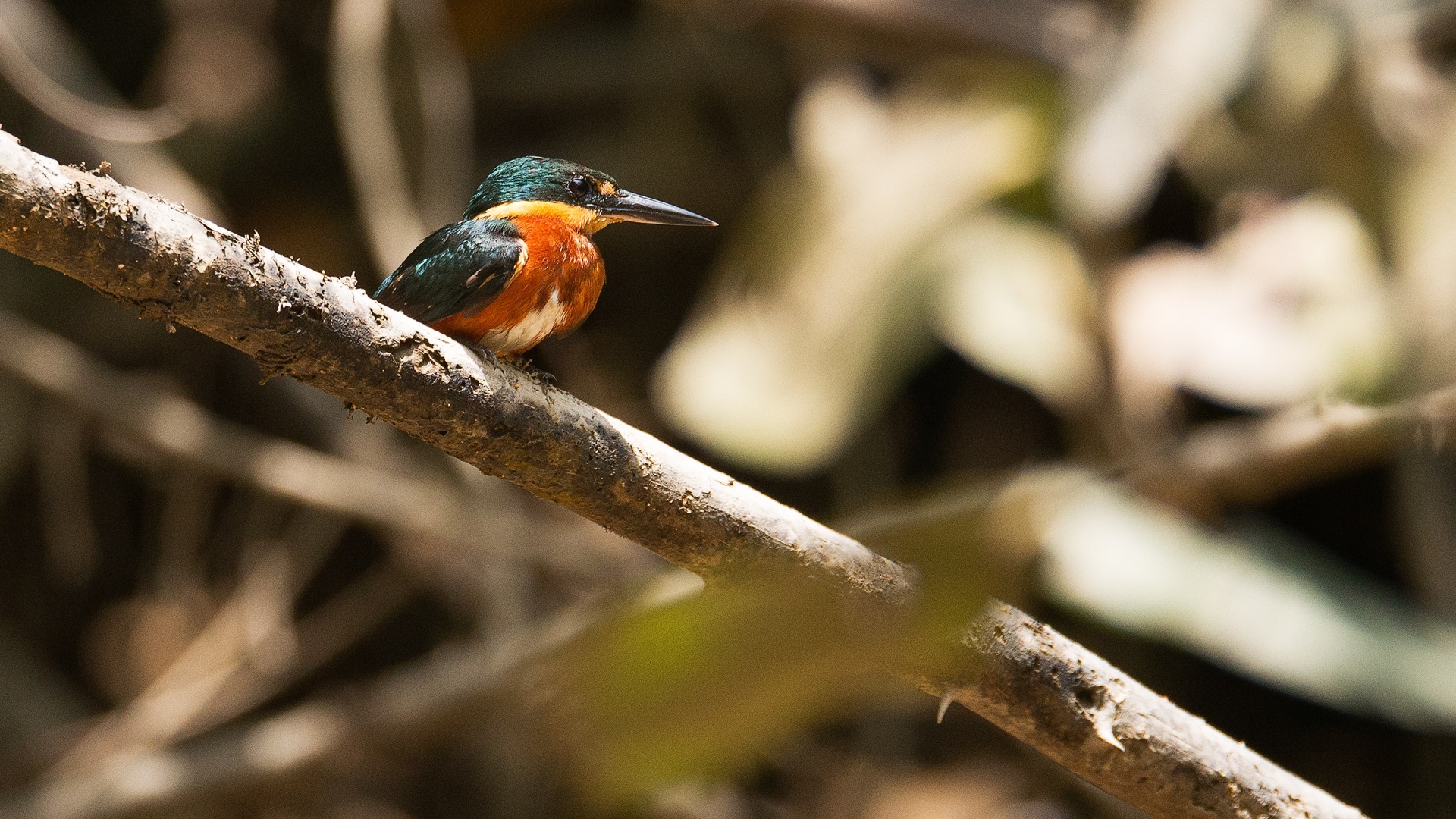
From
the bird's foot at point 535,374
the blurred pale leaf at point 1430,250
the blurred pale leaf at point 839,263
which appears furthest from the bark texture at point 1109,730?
the blurred pale leaf at point 1430,250

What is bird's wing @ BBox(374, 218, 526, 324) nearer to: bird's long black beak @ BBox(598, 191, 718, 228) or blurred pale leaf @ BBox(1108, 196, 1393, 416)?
bird's long black beak @ BBox(598, 191, 718, 228)

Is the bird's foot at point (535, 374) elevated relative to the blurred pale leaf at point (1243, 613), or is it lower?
lower

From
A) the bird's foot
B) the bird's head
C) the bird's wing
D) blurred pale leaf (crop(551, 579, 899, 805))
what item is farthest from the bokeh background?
blurred pale leaf (crop(551, 579, 899, 805))

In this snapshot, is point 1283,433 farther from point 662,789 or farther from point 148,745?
point 148,745

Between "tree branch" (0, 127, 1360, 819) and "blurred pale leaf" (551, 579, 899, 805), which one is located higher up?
"tree branch" (0, 127, 1360, 819)

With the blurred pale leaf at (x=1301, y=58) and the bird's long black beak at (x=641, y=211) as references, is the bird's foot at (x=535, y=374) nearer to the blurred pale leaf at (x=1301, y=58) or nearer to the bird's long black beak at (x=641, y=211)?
the bird's long black beak at (x=641, y=211)

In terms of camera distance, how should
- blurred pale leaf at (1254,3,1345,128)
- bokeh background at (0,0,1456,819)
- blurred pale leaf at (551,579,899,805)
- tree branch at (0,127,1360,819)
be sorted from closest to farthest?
blurred pale leaf at (551,579,899,805)
tree branch at (0,127,1360,819)
bokeh background at (0,0,1456,819)
blurred pale leaf at (1254,3,1345,128)

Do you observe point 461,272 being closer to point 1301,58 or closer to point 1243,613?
point 1243,613
